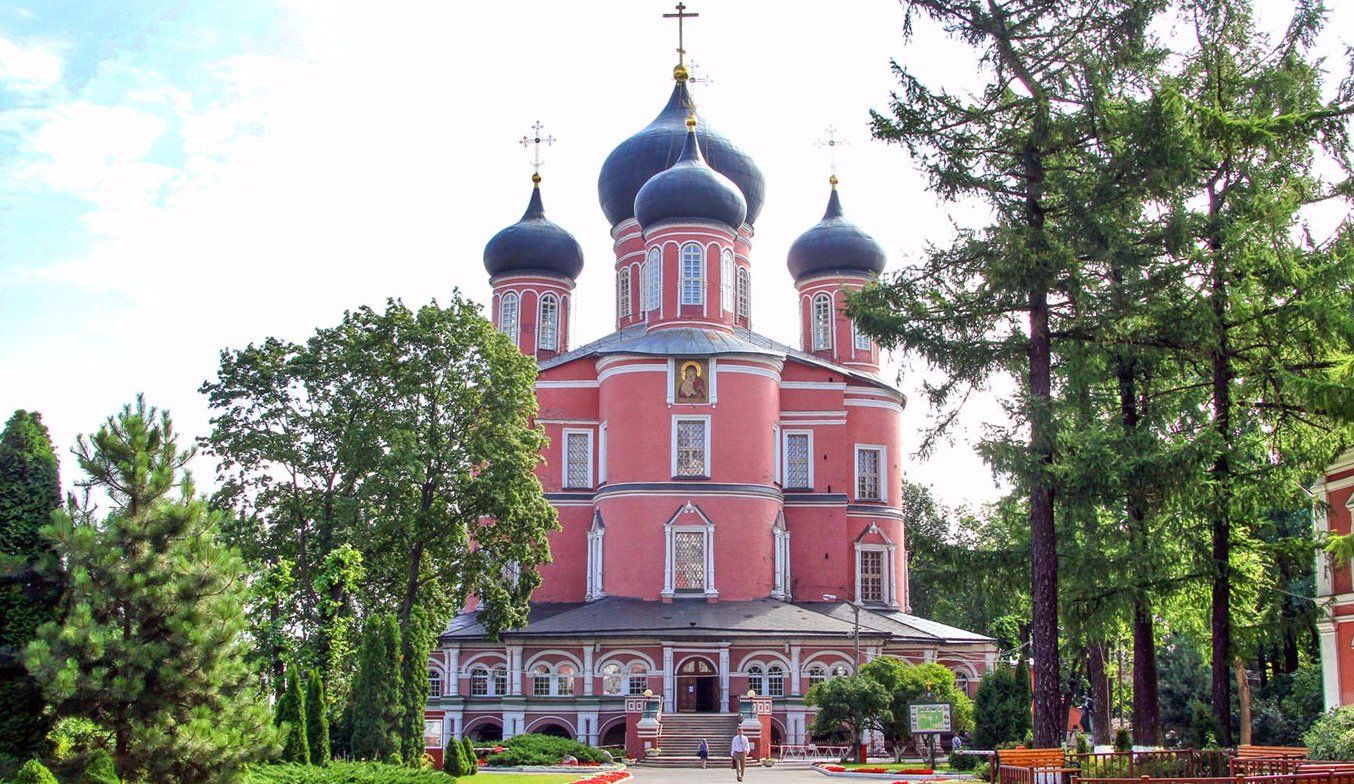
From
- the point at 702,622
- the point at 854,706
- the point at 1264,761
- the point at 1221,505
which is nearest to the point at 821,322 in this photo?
the point at 702,622

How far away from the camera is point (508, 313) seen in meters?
48.8

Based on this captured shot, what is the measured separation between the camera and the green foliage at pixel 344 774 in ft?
56.6

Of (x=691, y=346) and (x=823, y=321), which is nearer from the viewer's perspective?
(x=691, y=346)

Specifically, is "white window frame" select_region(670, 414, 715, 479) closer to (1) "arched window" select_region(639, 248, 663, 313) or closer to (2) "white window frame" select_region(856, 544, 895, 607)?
(1) "arched window" select_region(639, 248, 663, 313)

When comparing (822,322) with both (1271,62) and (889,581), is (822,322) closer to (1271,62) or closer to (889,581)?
(889,581)

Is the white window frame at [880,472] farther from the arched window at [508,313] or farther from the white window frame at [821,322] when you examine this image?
the arched window at [508,313]

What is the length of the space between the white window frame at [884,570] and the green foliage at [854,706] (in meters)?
10.0

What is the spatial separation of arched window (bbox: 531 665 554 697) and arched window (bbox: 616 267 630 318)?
1489cm

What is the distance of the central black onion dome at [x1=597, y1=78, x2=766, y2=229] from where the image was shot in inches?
1847

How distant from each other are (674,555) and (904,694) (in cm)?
881

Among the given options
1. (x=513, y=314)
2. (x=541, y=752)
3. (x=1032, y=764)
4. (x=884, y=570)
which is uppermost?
(x=513, y=314)

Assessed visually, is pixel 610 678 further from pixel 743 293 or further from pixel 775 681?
pixel 743 293

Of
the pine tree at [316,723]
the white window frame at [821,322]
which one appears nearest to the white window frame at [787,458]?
the white window frame at [821,322]

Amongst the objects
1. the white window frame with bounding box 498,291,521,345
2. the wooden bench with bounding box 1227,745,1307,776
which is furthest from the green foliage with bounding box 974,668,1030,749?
the white window frame with bounding box 498,291,521,345
